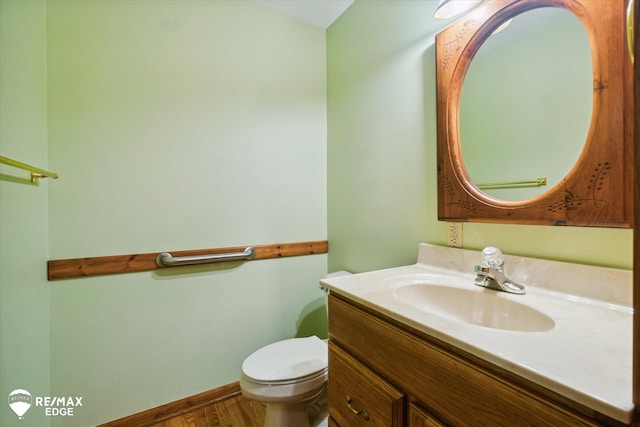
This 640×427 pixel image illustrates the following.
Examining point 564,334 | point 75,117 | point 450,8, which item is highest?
point 450,8

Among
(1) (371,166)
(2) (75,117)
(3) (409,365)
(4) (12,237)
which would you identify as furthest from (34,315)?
(1) (371,166)

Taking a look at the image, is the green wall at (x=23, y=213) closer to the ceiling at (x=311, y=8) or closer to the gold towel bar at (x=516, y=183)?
the ceiling at (x=311, y=8)

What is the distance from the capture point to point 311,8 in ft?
5.68

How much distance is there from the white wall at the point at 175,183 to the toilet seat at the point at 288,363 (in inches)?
15.2

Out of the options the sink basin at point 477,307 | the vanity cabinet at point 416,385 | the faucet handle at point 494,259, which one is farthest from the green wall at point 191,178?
the vanity cabinet at point 416,385

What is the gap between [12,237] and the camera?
0.99m

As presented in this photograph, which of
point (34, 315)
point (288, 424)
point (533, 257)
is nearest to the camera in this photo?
point (533, 257)

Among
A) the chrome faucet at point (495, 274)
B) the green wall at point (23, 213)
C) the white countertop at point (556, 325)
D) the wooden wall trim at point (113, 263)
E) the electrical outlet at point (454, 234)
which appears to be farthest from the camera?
the wooden wall trim at point (113, 263)

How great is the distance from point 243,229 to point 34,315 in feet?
3.17

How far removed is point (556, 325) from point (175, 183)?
1.67m

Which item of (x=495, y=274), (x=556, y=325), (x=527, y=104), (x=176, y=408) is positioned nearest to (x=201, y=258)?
(x=176, y=408)

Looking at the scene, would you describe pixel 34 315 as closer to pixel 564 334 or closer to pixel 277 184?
pixel 277 184

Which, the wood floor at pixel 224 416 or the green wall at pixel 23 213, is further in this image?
the wood floor at pixel 224 416

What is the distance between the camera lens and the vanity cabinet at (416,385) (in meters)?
0.43
